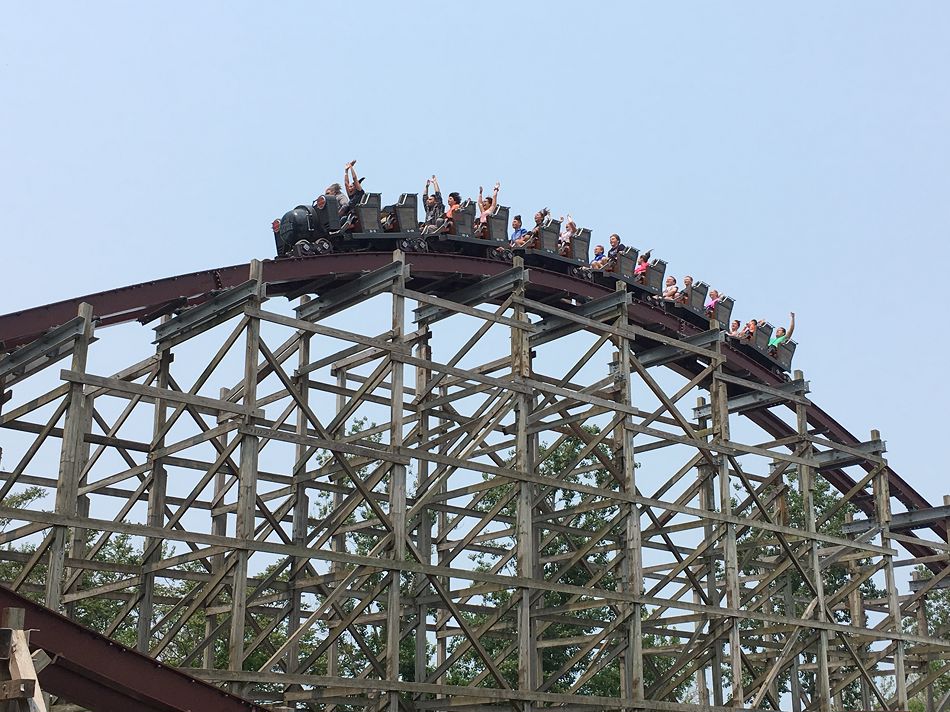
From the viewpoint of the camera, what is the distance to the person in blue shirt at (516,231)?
21.8 m

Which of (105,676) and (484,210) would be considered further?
(484,210)

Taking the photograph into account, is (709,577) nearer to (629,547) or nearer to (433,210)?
(629,547)

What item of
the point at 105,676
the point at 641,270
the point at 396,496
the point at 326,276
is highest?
the point at 641,270

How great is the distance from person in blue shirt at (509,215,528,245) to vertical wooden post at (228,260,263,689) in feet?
19.7

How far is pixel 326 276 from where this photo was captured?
18828 mm

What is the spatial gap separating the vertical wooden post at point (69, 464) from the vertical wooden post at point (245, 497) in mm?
1870

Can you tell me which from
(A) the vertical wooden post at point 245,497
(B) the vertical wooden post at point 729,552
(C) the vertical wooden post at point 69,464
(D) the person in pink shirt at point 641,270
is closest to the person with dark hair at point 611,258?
(D) the person in pink shirt at point 641,270

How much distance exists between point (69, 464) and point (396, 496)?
422 cm

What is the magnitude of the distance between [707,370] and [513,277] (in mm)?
4140

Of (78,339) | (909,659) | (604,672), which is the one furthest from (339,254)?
(604,672)

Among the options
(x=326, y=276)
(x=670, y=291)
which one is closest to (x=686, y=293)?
(x=670, y=291)

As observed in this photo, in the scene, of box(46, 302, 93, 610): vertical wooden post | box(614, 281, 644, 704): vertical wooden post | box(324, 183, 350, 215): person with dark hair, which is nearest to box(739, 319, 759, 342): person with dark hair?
box(614, 281, 644, 704): vertical wooden post

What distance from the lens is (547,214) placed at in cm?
2264

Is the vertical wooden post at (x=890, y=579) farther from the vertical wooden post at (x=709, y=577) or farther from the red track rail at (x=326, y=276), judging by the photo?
the vertical wooden post at (x=709, y=577)
